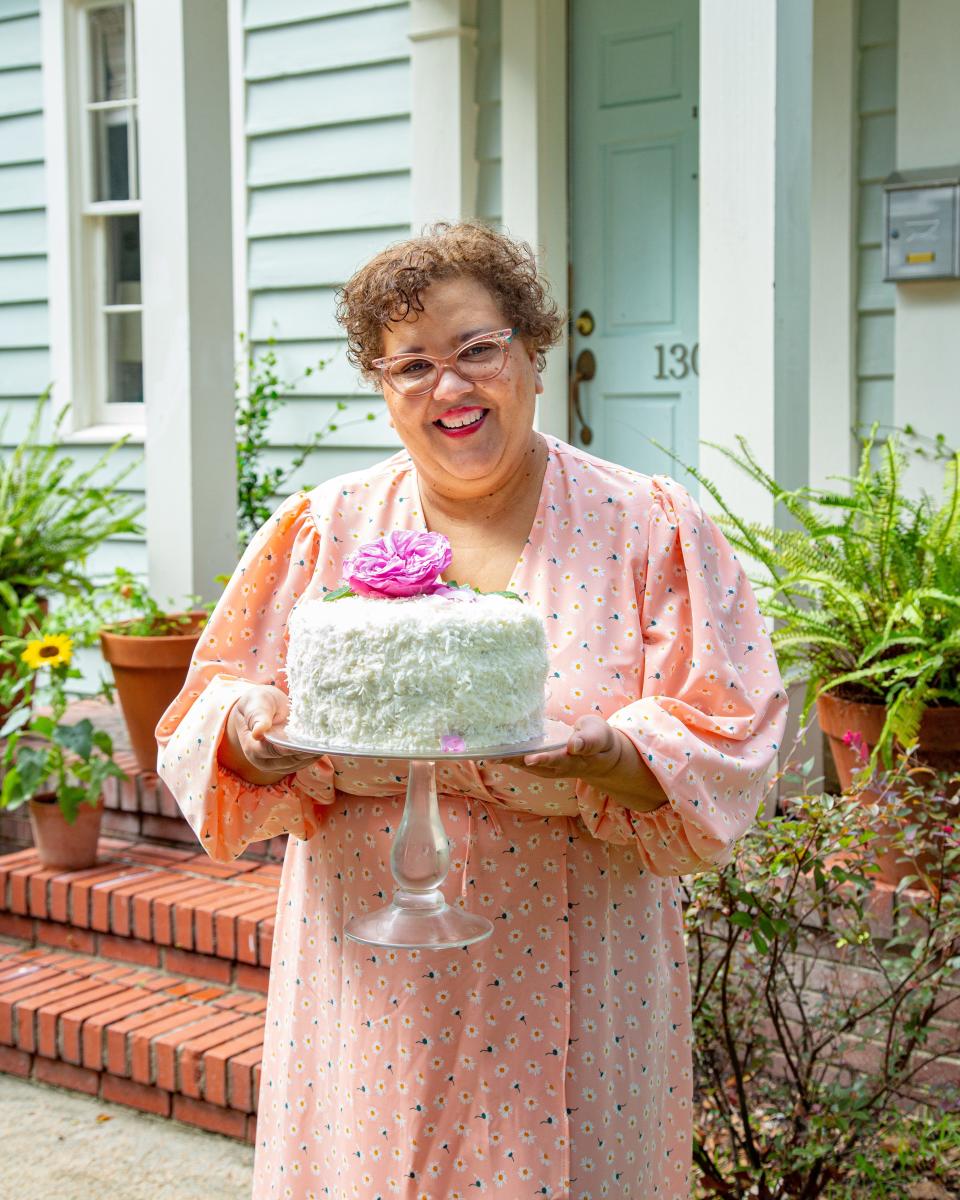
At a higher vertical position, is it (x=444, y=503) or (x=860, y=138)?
(x=860, y=138)

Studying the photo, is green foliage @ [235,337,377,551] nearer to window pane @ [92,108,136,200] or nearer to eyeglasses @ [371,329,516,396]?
window pane @ [92,108,136,200]

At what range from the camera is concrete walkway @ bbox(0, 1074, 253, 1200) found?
10.5ft

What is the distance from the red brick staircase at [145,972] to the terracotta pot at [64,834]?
4 cm

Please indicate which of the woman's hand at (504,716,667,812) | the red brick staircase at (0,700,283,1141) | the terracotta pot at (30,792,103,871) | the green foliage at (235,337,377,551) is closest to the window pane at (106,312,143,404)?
the green foliage at (235,337,377,551)

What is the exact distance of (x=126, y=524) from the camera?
16.4 feet

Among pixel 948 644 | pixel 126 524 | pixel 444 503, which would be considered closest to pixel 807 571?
pixel 948 644

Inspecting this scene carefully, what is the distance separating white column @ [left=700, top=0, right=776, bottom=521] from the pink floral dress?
1574mm

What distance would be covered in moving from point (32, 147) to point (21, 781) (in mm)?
3793

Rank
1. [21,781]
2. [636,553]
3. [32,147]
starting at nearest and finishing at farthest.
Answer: [636,553] < [21,781] < [32,147]

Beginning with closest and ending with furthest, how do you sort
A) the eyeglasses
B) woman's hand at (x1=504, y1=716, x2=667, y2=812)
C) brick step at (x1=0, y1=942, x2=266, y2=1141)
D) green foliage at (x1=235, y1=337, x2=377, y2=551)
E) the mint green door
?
woman's hand at (x1=504, y1=716, x2=667, y2=812) → the eyeglasses → brick step at (x1=0, y1=942, x2=266, y2=1141) → the mint green door → green foliage at (x1=235, y1=337, x2=377, y2=551)

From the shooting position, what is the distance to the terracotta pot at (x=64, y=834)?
4223mm

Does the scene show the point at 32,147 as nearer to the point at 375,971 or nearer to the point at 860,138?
the point at 860,138

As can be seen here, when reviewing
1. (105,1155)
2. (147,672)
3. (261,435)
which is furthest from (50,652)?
(261,435)

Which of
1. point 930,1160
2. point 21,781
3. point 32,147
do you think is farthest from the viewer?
point 32,147
